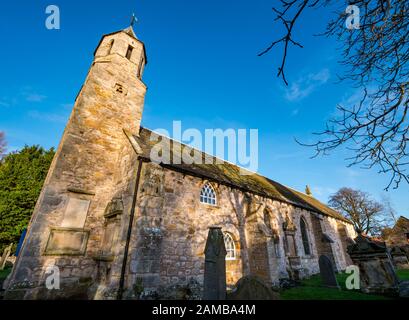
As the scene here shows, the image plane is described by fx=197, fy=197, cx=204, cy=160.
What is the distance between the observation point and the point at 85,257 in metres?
7.66

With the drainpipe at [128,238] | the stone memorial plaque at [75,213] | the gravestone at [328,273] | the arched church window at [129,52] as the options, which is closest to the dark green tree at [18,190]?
the stone memorial plaque at [75,213]

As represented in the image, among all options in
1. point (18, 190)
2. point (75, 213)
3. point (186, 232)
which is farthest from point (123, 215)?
point (18, 190)

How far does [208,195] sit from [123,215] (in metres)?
4.74

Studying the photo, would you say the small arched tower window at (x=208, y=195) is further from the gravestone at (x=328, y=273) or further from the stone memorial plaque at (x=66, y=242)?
the gravestone at (x=328, y=273)

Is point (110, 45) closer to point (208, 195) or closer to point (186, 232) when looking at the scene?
point (208, 195)

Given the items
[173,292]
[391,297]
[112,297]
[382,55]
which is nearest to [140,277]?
[112,297]

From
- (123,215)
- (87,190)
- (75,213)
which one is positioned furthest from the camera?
(87,190)

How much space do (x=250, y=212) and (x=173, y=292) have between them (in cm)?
612

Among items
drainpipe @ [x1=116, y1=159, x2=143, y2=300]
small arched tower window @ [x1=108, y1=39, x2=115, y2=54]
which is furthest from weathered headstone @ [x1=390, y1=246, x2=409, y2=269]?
small arched tower window @ [x1=108, y1=39, x2=115, y2=54]

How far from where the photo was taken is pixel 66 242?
748 cm

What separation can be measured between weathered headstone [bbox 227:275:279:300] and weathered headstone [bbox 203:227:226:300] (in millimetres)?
505

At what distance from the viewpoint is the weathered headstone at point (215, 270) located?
493 centimetres

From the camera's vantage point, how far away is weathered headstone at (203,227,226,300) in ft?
16.2

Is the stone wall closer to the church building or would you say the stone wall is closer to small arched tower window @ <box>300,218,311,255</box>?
the church building
